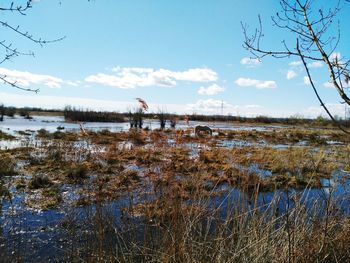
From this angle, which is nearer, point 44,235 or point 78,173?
point 44,235

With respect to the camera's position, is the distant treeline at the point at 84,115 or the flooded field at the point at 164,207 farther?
the distant treeline at the point at 84,115

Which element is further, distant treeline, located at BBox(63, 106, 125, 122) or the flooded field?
distant treeline, located at BBox(63, 106, 125, 122)

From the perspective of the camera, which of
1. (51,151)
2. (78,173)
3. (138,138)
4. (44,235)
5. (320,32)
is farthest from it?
(138,138)

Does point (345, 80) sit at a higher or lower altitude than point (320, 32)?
lower

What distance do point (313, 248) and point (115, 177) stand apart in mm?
7166

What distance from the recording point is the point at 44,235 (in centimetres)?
556

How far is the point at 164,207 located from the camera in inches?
162

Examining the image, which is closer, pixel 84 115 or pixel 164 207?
pixel 164 207

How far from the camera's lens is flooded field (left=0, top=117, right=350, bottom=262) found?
3.47 meters

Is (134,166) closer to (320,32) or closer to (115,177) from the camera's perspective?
(115,177)

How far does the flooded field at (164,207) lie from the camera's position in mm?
3469

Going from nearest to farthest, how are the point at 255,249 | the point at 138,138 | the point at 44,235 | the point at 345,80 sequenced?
the point at 345,80, the point at 255,249, the point at 44,235, the point at 138,138

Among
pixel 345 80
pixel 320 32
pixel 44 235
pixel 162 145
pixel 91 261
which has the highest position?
pixel 320 32

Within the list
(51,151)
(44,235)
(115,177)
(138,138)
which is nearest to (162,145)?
(44,235)
